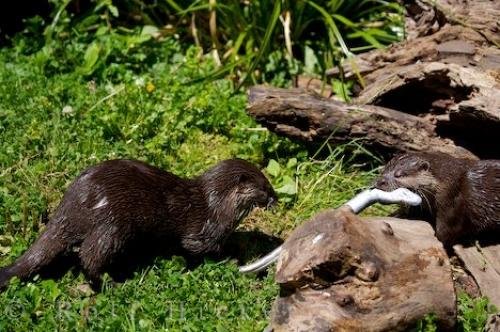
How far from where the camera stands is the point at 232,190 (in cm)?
439

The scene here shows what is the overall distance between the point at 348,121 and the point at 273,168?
0.51 m

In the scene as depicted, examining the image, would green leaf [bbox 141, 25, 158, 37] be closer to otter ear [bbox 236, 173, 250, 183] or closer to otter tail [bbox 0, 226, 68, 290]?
otter ear [bbox 236, 173, 250, 183]

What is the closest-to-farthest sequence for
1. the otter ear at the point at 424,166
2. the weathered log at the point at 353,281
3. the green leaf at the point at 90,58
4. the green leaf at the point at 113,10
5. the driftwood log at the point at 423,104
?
the weathered log at the point at 353,281 < the otter ear at the point at 424,166 < the driftwood log at the point at 423,104 < the green leaf at the point at 90,58 < the green leaf at the point at 113,10

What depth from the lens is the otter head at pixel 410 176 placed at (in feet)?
15.3

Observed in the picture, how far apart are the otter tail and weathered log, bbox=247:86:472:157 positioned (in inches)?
53.9

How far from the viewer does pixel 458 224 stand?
4.68m

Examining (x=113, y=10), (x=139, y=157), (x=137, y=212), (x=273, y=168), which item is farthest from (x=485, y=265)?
(x=113, y=10)

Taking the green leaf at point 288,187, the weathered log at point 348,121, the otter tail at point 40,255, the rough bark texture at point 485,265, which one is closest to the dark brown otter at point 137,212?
the otter tail at point 40,255

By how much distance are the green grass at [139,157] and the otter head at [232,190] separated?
0.26 meters

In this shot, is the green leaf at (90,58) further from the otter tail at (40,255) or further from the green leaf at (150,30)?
the otter tail at (40,255)

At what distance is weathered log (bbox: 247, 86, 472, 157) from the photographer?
5.00 metres

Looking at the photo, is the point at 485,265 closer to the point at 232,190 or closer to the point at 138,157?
the point at 232,190

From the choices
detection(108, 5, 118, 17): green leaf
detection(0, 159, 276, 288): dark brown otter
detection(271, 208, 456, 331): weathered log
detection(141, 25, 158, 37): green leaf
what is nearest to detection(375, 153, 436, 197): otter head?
detection(0, 159, 276, 288): dark brown otter

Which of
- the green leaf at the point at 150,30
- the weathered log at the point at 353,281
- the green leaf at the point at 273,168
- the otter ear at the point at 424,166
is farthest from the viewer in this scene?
the green leaf at the point at 150,30
